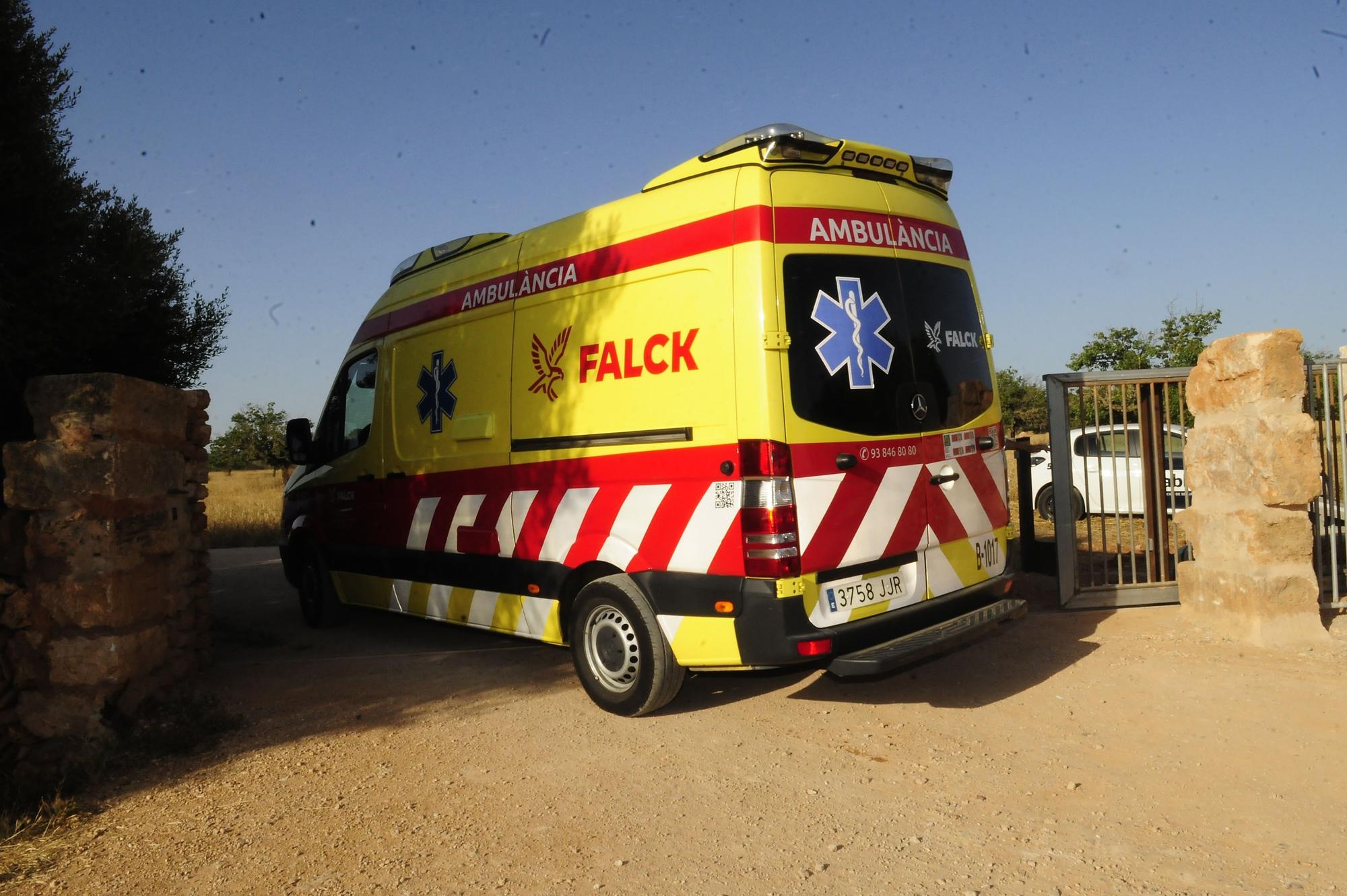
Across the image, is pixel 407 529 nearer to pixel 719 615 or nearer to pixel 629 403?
pixel 629 403

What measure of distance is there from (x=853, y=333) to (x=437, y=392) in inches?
112

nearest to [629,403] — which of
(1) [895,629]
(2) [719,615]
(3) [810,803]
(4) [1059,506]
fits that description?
(2) [719,615]

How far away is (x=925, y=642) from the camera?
4691mm

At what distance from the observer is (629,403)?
199 inches

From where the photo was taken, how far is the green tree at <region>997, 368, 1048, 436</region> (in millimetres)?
29344

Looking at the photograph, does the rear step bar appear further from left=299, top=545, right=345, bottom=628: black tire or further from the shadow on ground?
left=299, top=545, right=345, bottom=628: black tire

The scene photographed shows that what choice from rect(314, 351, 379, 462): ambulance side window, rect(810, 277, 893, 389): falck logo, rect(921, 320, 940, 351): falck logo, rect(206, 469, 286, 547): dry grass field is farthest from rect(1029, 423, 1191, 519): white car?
rect(206, 469, 286, 547): dry grass field

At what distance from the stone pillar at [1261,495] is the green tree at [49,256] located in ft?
22.6

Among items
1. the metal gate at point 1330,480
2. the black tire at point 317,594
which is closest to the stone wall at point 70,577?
the black tire at point 317,594

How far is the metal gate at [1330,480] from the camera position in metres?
6.57

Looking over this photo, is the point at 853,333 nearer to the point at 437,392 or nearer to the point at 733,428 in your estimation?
the point at 733,428

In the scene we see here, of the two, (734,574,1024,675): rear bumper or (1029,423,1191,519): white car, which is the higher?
(1029,423,1191,519): white car

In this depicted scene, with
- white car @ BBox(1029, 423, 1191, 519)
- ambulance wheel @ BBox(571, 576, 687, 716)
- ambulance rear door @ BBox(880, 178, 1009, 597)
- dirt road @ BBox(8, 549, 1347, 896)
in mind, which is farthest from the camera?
white car @ BBox(1029, 423, 1191, 519)

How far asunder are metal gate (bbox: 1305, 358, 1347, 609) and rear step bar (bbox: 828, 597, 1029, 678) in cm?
276
